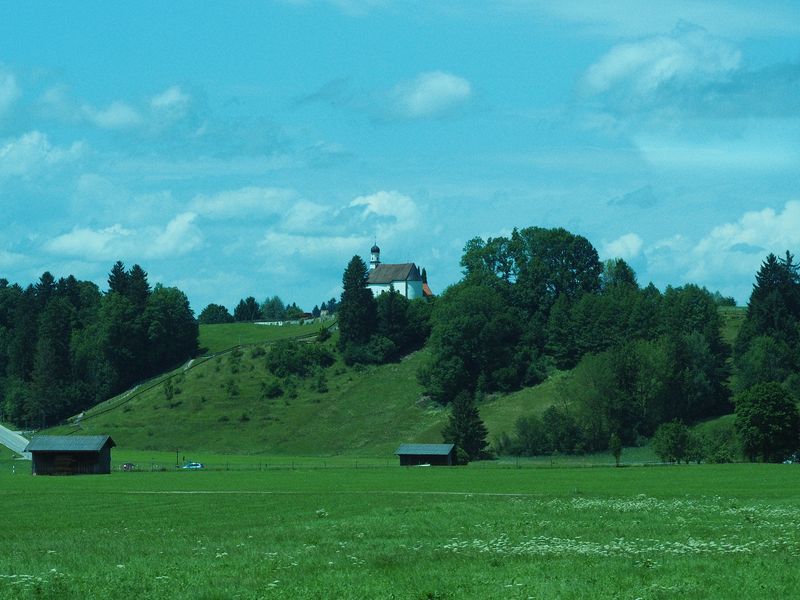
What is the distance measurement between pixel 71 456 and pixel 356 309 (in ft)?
219

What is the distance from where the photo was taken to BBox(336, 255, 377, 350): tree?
168 metres

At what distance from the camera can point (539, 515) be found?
1535 inches

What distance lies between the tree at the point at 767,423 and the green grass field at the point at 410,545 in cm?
4730

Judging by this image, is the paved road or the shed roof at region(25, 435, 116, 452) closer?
the shed roof at region(25, 435, 116, 452)

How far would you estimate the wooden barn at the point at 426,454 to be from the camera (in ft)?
373

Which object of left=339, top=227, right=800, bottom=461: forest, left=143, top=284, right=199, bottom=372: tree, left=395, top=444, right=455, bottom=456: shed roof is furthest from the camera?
left=143, top=284, right=199, bottom=372: tree

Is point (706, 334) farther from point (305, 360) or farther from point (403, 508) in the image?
point (403, 508)

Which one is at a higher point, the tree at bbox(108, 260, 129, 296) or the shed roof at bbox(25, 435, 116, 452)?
the tree at bbox(108, 260, 129, 296)

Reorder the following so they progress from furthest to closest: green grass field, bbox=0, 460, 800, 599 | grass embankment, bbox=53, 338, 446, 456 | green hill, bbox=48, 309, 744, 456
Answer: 1. grass embankment, bbox=53, 338, 446, 456
2. green hill, bbox=48, 309, 744, 456
3. green grass field, bbox=0, 460, 800, 599

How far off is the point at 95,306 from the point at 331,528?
17058cm

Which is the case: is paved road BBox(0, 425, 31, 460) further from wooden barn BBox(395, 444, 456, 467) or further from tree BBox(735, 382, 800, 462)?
tree BBox(735, 382, 800, 462)

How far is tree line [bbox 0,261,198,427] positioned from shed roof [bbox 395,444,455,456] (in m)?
77.1

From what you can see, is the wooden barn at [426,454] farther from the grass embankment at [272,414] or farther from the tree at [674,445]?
the tree at [674,445]

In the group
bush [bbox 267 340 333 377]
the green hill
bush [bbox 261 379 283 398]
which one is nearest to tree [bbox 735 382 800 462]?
the green hill
